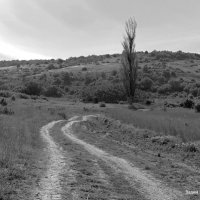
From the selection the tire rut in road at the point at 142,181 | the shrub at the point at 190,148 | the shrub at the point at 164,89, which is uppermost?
the tire rut in road at the point at 142,181

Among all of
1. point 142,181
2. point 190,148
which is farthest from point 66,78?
point 142,181

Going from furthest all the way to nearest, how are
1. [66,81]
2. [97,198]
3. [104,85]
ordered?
[66,81]
[104,85]
[97,198]

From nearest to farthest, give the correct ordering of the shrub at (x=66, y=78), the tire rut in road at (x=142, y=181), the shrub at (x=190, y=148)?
the tire rut in road at (x=142, y=181) < the shrub at (x=190, y=148) < the shrub at (x=66, y=78)

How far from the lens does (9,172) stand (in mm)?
8953

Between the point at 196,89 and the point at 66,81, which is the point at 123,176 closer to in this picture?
the point at 196,89

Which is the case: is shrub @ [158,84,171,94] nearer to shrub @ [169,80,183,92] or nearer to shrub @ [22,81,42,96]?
shrub @ [169,80,183,92]

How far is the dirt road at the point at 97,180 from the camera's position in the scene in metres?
7.84

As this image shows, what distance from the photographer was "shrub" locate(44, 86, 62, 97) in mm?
73188

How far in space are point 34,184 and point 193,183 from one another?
13.9ft

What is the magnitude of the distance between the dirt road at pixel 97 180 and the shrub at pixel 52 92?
59736 millimetres

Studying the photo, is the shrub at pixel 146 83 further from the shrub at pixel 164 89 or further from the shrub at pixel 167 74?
the shrub at pixel 167 74

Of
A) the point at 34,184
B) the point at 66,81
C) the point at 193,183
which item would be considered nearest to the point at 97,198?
the point at 34,184

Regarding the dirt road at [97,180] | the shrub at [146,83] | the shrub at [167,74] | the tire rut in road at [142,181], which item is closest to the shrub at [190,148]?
the dirt road at [97,180]

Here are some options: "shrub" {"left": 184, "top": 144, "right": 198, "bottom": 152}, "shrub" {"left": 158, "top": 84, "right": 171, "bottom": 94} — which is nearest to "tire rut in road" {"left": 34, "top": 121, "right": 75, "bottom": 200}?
"shrub" {"left": 184, "top": 144, "right": 198, "bottom": 152}
